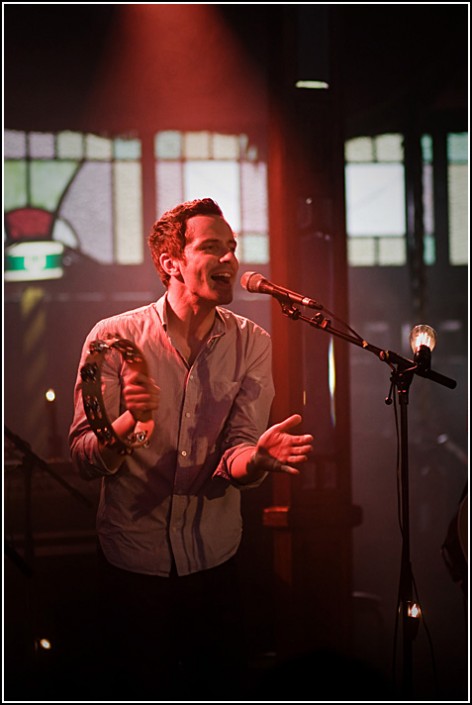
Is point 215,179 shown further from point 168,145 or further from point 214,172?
point 168,145

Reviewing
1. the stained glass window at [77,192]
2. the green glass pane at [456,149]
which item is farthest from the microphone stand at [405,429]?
the green glass pane at [456,149]

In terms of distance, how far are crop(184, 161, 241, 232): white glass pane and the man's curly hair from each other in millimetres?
6669

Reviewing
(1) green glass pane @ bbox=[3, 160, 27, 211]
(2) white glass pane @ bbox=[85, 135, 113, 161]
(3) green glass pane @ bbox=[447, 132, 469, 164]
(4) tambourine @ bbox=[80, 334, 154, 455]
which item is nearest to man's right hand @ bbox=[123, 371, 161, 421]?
(4) tambourine @ bbox=[80, 334, 154, 455]

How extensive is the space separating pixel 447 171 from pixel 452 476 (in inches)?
163

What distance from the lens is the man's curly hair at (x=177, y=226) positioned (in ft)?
9.02

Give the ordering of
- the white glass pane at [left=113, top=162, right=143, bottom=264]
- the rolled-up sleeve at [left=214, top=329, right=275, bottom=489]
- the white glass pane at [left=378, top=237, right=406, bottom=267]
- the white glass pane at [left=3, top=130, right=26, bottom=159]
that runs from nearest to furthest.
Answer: the rolled-up sleeve at [left=214, top=329, right=275, bottom=489] → the white glass pane at [left=3, top=130, right=26, bottom=159] → the white glass pane at [left=113, top=162, right=143, bottom=264] → the white glass pane at [left=378, top=237, right=406, bottom=267]

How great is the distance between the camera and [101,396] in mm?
2348

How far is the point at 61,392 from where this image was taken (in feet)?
31.2

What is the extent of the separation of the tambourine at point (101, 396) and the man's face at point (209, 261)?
442mm

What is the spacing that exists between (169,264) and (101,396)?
0.67m

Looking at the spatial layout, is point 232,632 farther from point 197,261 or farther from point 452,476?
point 452,476

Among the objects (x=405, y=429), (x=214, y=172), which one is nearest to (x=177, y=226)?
(x=405, y=429)

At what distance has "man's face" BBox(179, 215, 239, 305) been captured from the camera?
8.80 feet

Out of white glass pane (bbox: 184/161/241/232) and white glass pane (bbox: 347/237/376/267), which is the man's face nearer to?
white glass pane (bbox: 184/161/241/232)
